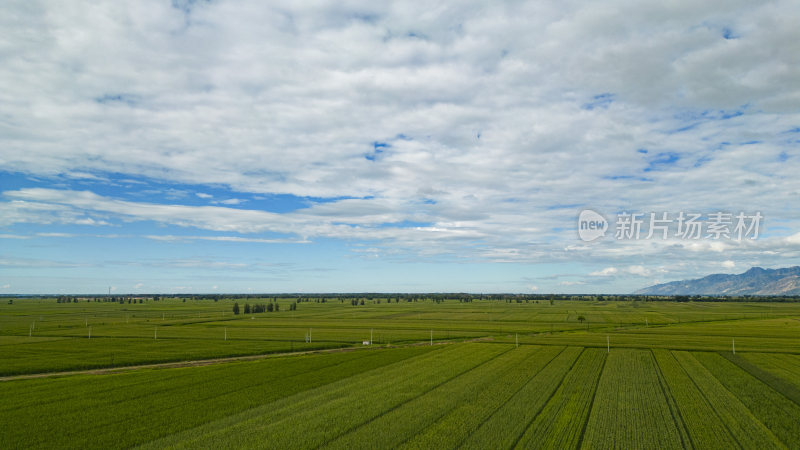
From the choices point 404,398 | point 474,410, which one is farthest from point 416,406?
point 474,410

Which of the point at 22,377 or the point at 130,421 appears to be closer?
the point at 130,421

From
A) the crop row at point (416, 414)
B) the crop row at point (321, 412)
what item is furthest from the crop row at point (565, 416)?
the crop row at point (321, 412)

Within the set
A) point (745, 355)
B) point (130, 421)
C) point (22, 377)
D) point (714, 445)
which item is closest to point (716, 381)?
point (714, 445)

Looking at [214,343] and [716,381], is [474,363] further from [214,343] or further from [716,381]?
[214,343]

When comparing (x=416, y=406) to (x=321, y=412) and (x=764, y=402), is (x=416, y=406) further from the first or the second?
(x=764, y=402)

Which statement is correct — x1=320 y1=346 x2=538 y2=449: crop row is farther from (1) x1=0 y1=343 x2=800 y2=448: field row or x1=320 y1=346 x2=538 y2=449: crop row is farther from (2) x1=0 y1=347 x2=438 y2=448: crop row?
(2) x1=0 y1=347 x2=438 y2=448: crop row

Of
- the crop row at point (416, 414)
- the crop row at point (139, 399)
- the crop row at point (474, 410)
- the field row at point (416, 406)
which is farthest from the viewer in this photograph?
the crop row at point (139, 399)

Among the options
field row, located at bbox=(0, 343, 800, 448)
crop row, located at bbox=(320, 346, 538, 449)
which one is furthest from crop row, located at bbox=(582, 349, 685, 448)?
crop row, located at bbox=(320, 346, 538, 449)

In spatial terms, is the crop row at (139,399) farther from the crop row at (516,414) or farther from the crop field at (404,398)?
the crop row at (516,414)
